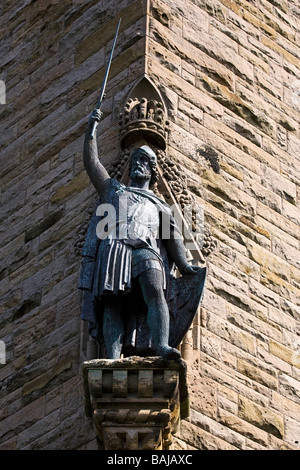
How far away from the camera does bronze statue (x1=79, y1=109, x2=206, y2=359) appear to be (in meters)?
11.0

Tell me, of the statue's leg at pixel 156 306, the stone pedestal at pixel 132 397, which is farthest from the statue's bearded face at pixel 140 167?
the stone pedestal at pixel 132 397

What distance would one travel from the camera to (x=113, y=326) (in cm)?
1108

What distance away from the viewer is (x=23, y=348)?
41.6 feet

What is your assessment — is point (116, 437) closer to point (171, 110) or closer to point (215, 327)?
point (215, 327)

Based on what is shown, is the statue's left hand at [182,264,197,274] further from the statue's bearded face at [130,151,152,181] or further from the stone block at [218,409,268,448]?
the stone block at [218,409,268,448]

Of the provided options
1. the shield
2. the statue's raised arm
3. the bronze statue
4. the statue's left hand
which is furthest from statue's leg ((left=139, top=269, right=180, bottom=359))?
the statue's raised arm

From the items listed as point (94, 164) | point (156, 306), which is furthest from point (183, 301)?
point (94, 164)

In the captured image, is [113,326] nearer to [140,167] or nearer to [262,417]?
[140,167]

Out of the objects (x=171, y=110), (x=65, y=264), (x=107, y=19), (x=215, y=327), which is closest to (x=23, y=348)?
(x=65, y=264)

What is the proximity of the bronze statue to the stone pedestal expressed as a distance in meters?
0.18

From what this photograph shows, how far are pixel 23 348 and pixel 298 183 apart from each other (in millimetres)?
3400

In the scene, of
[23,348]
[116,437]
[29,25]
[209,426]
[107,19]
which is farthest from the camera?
[29,25]

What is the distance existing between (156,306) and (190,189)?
2.19m

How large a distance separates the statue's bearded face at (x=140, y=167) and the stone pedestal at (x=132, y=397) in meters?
1.88
